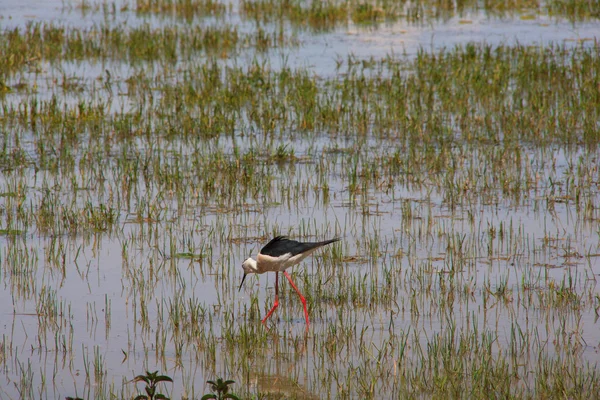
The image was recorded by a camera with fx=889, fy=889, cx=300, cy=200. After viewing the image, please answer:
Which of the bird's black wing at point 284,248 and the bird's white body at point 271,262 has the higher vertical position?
the bird's black wing at point 284,248

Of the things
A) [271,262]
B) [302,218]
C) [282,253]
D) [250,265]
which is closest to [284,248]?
[282,253]

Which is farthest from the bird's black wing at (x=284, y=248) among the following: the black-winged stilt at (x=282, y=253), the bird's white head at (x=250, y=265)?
the bird's white head at (x=250, y=265)

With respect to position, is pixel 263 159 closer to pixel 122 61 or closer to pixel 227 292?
pixel 227 292

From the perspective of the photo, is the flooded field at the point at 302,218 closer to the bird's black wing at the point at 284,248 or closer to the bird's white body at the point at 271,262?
the bird's white body at the point at 271,262

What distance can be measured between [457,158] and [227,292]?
4.52 m

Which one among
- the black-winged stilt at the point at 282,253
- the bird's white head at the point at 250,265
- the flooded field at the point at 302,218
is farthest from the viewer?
the bird's white head at the point at 250,265

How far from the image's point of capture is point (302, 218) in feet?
27.3

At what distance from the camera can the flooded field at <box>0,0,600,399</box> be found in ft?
17.8

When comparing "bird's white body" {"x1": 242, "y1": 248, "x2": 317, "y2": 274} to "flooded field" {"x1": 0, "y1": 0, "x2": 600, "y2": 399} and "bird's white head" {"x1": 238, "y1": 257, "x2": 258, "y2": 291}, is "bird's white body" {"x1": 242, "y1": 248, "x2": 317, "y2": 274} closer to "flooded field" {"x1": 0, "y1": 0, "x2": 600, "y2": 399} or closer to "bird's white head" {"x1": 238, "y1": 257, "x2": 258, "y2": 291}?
"bird's white head" {"x1": 238, "y1": 257, "x2": 258, "y2": 291}

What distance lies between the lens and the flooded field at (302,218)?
5426 mm

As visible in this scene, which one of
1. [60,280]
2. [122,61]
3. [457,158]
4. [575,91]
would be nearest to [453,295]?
[60,280]

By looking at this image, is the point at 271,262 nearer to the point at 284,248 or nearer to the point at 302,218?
the point at 284,248

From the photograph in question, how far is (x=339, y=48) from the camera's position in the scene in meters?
17.9

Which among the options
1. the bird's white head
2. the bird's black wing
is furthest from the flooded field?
the bird's black wing
